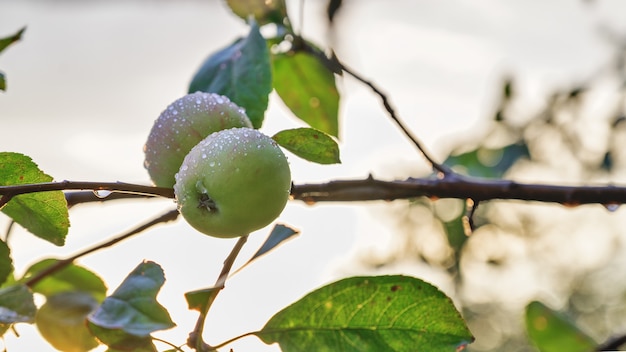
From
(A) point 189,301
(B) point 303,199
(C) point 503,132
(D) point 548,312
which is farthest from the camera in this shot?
(C) point 503,132

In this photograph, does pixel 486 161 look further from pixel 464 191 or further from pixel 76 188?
pixel 76 188

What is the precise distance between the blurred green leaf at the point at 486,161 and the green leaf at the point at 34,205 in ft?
3.32

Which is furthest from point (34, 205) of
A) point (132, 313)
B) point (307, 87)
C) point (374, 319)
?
point (307, 87)

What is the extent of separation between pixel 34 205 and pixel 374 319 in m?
0.27

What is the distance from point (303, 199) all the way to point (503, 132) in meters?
1.32

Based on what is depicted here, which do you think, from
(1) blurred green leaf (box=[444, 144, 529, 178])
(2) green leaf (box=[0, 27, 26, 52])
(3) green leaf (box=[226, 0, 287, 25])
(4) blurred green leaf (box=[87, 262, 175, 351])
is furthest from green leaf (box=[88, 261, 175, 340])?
(1) blurred green leaf (box=[444, 144, 529, 178])

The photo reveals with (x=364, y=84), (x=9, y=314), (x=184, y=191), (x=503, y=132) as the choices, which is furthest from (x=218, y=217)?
(x=503, y=132)

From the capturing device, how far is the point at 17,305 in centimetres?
50

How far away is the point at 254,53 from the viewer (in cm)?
73

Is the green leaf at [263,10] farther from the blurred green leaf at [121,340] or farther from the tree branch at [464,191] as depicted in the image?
the blurred green leaf at [121,340]

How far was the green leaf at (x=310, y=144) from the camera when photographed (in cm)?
52

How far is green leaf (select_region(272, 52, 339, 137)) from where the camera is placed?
3.23 feet

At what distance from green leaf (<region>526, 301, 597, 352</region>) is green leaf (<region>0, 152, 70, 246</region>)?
58cm

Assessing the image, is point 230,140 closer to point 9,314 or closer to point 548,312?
point 9,314
